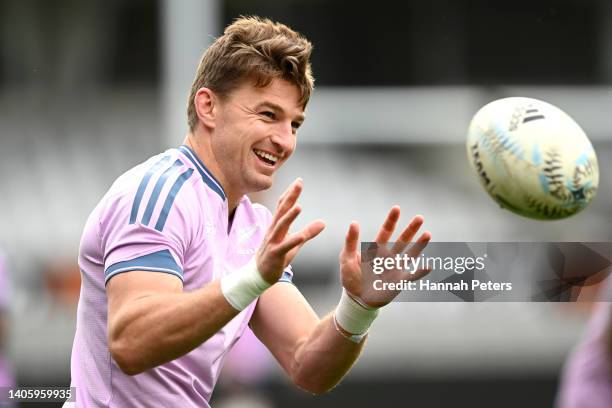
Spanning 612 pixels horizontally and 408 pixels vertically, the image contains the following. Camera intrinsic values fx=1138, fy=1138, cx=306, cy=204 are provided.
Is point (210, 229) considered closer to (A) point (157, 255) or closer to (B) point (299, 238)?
(A) point (157, 255)

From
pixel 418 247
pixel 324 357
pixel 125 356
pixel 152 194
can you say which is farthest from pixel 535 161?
pixel 125 356

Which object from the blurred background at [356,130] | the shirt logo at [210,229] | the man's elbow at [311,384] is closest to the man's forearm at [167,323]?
the shirt logo at [210,229]

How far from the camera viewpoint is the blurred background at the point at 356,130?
481 inches

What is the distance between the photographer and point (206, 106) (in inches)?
176

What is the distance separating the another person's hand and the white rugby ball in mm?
344

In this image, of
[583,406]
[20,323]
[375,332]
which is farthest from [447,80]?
[583,406]

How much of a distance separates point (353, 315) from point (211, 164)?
80cm

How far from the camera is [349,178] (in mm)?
15594

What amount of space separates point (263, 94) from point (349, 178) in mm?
11249

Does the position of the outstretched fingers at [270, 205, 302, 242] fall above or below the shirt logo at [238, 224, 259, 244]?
above

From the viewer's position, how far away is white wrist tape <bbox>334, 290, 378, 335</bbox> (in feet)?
13.9

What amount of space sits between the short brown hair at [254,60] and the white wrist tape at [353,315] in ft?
2.69

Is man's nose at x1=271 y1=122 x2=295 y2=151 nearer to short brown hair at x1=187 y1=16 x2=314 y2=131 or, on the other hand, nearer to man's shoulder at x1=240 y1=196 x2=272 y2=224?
short brown hair at x1=187 y1=16 x2=314 y2=131

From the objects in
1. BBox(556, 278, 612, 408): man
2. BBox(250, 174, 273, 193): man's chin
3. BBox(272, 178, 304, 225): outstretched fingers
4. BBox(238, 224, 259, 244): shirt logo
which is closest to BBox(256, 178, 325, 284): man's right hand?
BBox(272, 178, 304, 225): outstretched fingers
